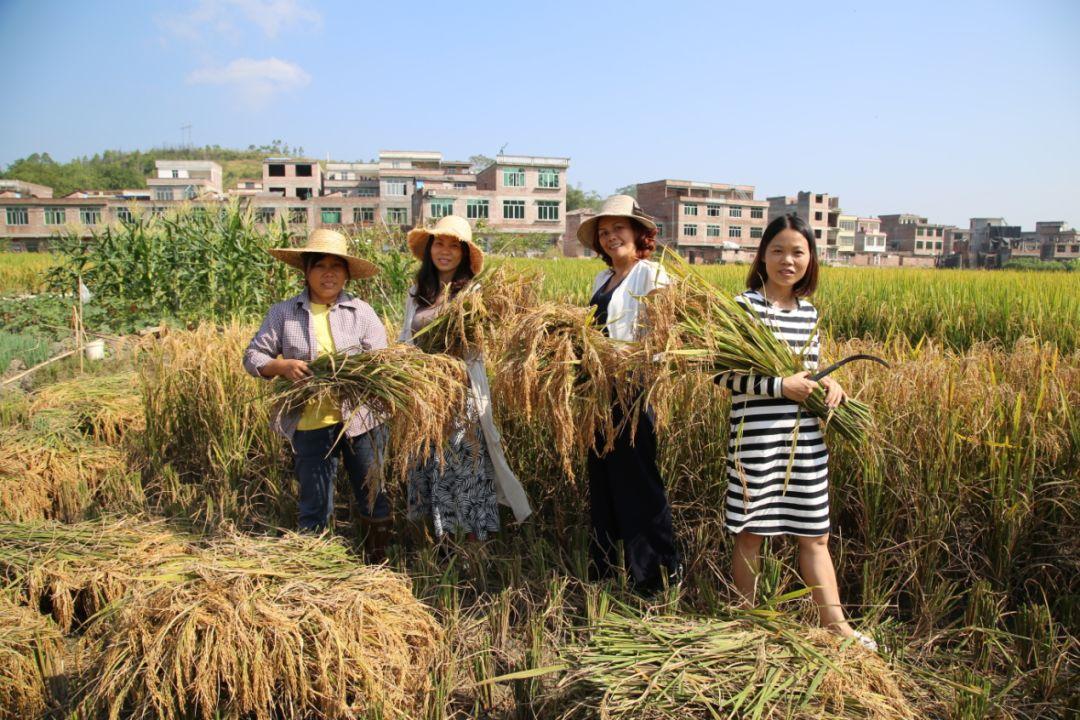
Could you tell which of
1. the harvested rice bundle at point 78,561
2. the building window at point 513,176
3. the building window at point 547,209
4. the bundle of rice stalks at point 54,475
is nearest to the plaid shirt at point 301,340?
the harvested rice bundle at point 78,561

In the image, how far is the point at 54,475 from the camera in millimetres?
3605

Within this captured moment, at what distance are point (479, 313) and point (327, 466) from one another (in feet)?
3.07

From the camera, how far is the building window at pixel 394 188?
51.0m

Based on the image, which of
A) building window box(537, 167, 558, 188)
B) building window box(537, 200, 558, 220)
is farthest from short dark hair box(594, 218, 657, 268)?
building window box(537, 167, 558, 188)

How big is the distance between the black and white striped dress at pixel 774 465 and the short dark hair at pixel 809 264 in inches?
8.5

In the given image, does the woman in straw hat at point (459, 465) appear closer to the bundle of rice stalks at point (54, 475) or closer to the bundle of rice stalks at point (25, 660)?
the bundle of rice stalks at point (25, 660)

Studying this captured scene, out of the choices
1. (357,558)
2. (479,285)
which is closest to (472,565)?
(357,558)

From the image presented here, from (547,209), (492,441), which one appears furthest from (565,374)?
(547,209)

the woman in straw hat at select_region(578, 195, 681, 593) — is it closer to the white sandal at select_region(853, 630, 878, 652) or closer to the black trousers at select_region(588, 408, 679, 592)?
the black trousers at select_region(588, 408, 679, 592)

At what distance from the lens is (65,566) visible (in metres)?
2.39

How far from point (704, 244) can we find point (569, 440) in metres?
60.3

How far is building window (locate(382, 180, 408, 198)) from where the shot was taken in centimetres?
5100

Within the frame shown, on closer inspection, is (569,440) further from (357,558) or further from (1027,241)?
(1027,241)

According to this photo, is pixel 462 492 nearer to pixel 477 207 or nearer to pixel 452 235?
pixel 452 235
